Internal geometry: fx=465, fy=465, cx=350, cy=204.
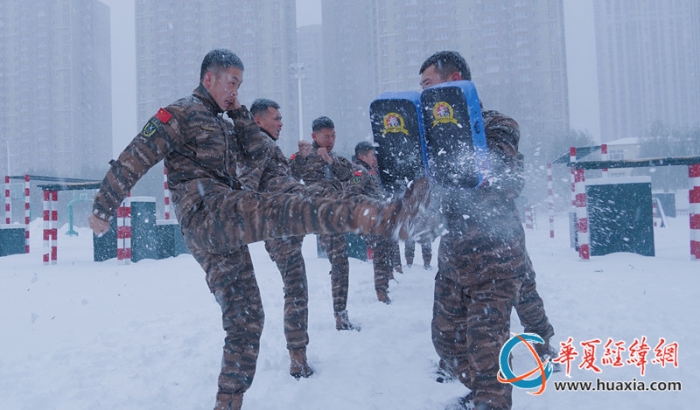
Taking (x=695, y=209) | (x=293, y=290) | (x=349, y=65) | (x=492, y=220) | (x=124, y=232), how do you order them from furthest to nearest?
(x=349, y=65)
(x=124, y=232)
(x=695, y=209)
(x=293, y=290)
(x=492, y=220)

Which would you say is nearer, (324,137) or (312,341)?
(312,341)

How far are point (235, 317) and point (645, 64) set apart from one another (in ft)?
310

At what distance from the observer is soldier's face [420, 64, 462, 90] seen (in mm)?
2414

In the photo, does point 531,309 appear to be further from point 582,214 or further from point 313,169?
point 582,214

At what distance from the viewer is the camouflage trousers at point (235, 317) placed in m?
2.27

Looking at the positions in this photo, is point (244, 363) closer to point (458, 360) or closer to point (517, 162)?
point (458, 360)

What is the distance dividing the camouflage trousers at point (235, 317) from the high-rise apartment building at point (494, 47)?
5497cm

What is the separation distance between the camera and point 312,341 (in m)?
3.94

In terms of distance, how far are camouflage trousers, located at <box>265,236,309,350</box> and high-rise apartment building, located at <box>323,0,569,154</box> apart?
54.1 m

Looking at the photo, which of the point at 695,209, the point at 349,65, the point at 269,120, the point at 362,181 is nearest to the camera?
the point at 269,120

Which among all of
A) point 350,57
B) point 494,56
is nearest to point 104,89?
point 350,57

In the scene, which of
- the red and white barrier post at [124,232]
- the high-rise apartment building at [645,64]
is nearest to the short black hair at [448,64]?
the red and white barrier post at [124,232]

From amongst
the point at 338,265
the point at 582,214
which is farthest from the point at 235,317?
the point at 582,214

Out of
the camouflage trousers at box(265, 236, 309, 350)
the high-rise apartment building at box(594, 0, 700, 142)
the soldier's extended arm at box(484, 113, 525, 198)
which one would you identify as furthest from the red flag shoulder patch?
the high-rise apartment building at box(594, 0, 700, 142)
